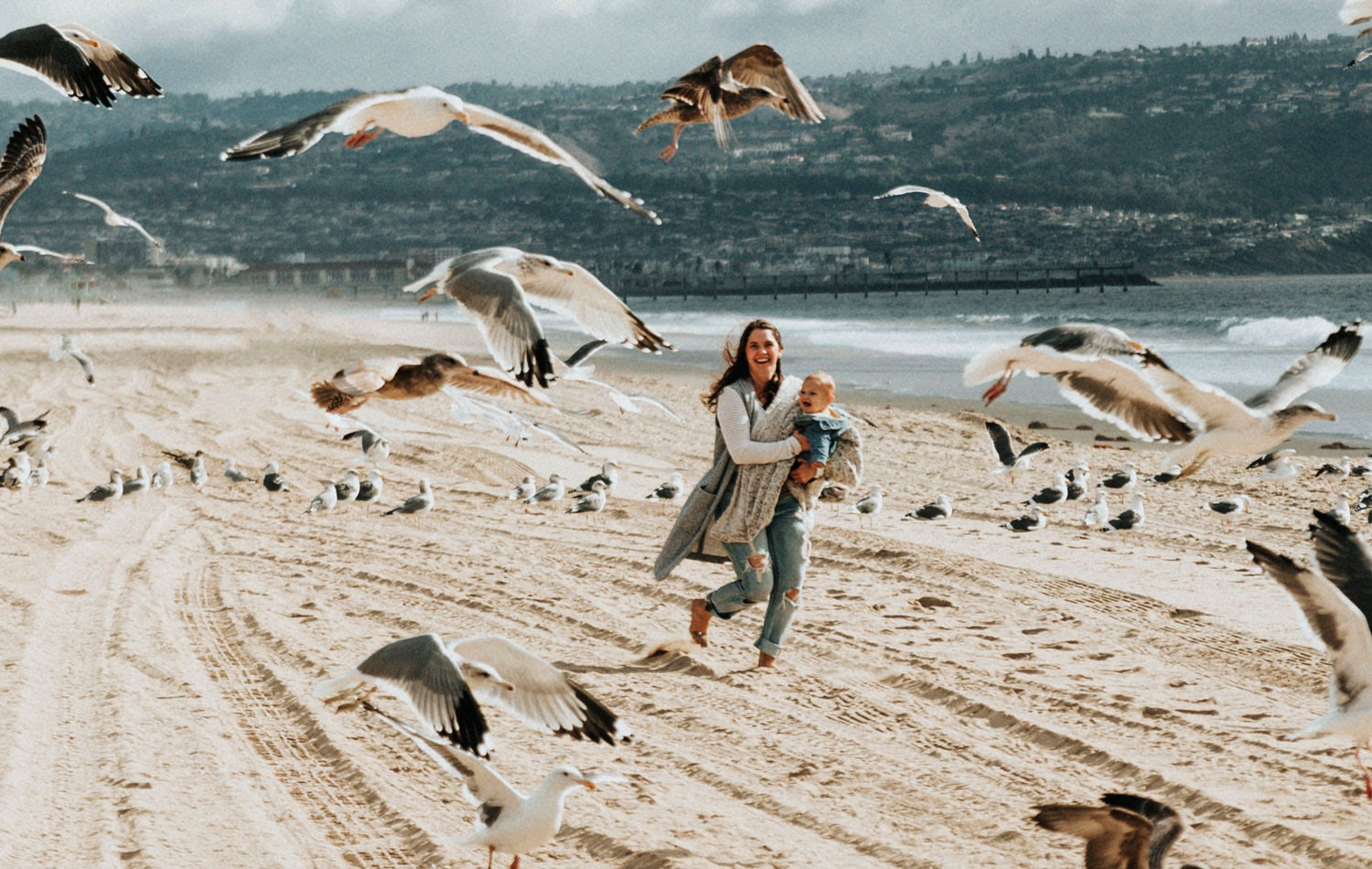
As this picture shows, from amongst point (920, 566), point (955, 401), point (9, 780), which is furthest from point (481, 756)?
point (955, 401)

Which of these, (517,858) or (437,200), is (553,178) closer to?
(437,200)

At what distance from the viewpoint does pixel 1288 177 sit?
392 ft

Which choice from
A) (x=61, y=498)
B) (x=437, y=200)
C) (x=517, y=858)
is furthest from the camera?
(x=437, y=200)

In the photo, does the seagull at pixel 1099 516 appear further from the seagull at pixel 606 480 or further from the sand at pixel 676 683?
the seagull at pixel 606 480

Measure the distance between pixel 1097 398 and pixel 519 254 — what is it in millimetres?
2136

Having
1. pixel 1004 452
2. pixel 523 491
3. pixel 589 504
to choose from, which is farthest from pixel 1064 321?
pixel 589 504

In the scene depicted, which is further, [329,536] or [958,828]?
[329,536]

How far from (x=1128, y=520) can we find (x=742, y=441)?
194 inches

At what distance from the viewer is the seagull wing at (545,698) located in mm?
4215

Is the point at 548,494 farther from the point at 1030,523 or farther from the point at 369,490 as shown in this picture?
the point at 1030,523

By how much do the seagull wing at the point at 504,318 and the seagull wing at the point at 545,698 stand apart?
97cm

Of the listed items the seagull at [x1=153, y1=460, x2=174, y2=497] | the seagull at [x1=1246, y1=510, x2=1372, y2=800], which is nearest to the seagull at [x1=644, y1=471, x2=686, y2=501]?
the seagull at [x1=153, y1=460, x2=174, y2=497]

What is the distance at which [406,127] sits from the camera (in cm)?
445

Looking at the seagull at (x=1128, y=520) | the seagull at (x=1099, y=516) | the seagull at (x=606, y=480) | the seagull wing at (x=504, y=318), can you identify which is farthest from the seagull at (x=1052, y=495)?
the seagull wing at (x=504, y=318)
